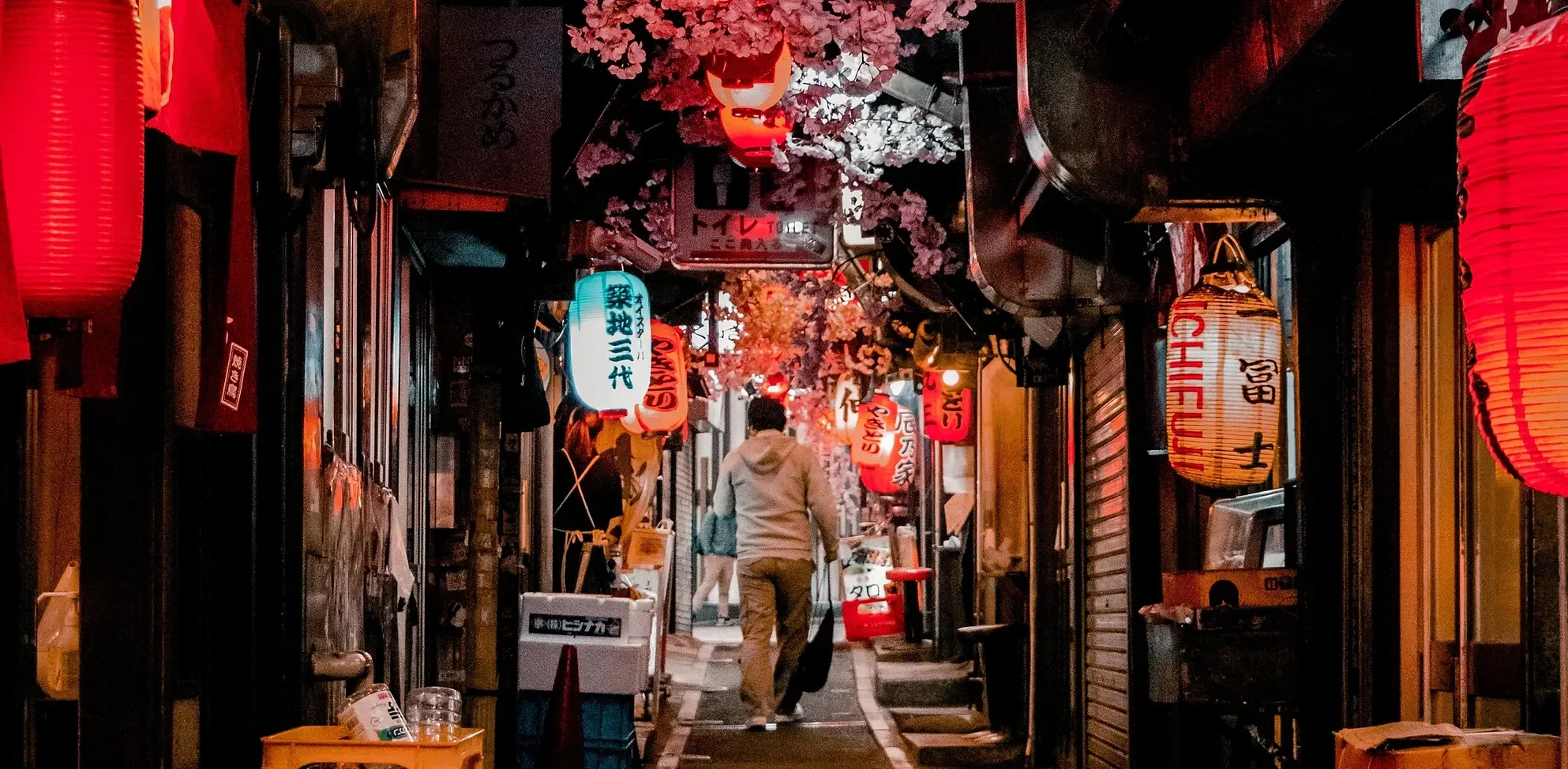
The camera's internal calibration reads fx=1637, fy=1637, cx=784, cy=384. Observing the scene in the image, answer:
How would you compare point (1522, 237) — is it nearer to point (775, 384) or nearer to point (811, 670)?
point (811, 670)

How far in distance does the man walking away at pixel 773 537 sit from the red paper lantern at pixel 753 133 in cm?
476

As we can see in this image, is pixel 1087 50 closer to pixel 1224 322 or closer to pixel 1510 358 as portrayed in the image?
pixel 1224 322

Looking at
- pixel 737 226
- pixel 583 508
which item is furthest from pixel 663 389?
pixel 737 226

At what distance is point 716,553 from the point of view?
23.1 meters

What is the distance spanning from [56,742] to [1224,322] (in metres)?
5.69

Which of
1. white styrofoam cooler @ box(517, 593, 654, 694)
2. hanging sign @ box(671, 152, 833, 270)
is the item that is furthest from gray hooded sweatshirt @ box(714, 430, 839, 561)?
white styrofoam cooler @ box(517, 593, 654, 694)

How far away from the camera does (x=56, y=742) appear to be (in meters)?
5.26

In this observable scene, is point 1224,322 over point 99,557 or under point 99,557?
over

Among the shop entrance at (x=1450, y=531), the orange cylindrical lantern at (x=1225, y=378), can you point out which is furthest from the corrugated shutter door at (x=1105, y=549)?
the shop entrance at (x=1450, y=531)

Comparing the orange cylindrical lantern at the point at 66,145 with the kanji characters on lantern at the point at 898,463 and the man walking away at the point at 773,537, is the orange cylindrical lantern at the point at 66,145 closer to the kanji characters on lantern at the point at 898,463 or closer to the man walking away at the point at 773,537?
the man walking away at the point at 773,537

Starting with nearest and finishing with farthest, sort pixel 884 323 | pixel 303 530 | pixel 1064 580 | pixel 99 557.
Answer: pixel 99 557
pixel 303 530
pixel 1064 580
pixel 884 323

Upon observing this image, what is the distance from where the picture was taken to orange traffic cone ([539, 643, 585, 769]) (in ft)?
36.3

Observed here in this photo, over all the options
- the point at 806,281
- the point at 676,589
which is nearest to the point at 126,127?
the point at 806,281

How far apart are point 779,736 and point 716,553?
8.07m
